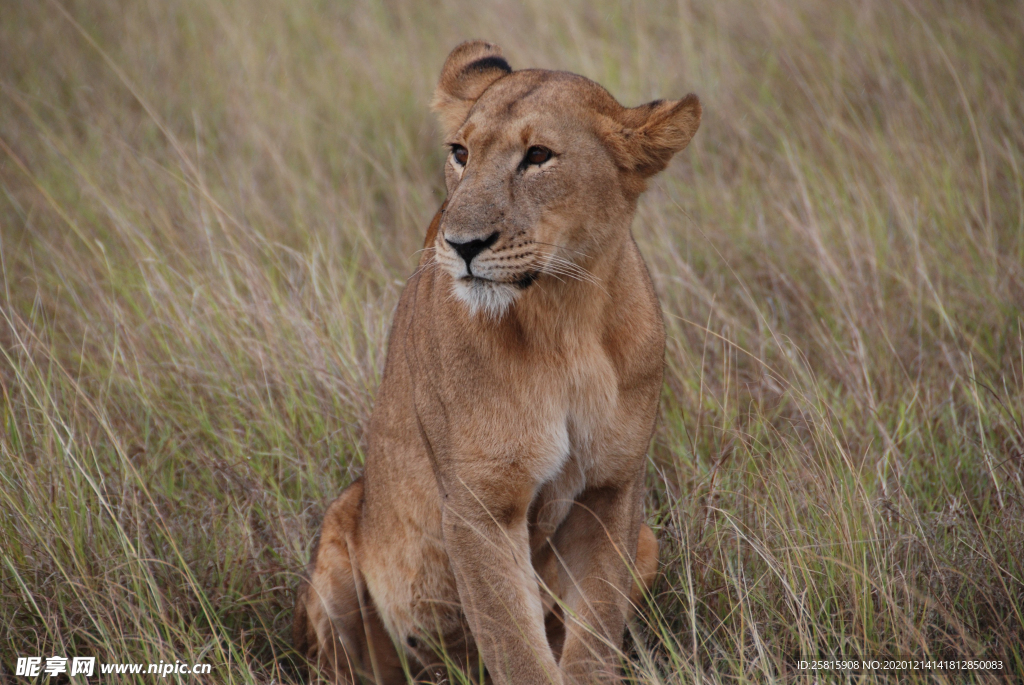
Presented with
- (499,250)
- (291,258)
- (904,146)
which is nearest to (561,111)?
(499,250)

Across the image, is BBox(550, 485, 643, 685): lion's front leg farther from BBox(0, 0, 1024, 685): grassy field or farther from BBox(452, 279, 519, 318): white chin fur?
BBox(452, 279, 519, 318): white chin fur

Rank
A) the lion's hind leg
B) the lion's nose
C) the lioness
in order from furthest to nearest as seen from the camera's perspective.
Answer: the lion's hind leg
the lioness
the lion's nose

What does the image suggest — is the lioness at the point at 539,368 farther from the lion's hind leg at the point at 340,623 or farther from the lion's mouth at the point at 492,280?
the lion's hind leg at the point at 340,623

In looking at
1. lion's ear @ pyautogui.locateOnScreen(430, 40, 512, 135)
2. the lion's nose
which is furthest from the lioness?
lion's ear @ pyautogui.locateOnScreen(430, 40, 512, 135)

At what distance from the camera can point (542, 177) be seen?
8.25 feet

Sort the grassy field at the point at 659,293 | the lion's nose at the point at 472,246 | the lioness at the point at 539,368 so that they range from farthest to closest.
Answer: the grassy field at the point at 659,293 < the lioness at the point at 539,368 < the lion's nose at the point at 472,246

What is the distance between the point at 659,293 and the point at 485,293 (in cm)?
235

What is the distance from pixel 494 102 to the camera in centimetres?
268

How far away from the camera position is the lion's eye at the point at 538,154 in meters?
2.55

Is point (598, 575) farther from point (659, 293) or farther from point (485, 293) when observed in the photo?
point (659, 293)

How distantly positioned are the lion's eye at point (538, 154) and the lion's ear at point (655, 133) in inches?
8.4

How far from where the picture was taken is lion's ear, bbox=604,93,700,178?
2.64 m

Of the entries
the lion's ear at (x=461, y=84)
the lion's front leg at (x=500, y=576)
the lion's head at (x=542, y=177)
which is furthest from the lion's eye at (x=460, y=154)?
the lion's front leg at (x=500, y=576)

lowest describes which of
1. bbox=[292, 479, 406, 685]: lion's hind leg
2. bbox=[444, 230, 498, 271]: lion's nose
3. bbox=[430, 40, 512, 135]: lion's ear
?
bbox=[292, 479, 406, 685]: lion's hind leg
